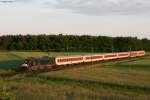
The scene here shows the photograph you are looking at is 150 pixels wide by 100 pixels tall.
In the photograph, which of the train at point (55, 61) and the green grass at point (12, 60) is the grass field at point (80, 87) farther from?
the green grass at point (12, 60)

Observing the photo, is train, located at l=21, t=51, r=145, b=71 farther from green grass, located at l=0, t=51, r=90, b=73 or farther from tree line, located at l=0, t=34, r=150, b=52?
tree line, located at l=0, t=34, r=150, b=52

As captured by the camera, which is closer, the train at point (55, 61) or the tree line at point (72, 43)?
the train at point (55, 61)

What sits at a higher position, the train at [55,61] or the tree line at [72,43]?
the tree line at [72,43]

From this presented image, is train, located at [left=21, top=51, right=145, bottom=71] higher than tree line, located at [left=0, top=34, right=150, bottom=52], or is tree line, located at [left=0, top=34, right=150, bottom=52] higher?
tree line, located at [left=0, top=34, right=150, bottom=52]

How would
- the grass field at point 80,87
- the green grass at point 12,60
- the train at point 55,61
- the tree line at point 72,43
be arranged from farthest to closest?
the tree line at point 72,43
the green grass at point 12,60
the train at point 55,61
the grass field at point 80,87

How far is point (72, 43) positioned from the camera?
16488cm

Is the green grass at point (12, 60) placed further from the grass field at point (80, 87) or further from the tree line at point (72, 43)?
the tree line at point (72, 43)

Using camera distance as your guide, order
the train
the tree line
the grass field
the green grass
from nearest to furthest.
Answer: the grass field → the train → the green grass → the tree line

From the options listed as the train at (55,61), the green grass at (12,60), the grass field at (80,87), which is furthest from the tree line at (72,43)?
the grass field at (80,87)

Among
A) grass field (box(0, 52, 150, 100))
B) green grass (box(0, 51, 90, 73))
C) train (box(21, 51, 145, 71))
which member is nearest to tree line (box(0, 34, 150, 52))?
green grass (box(0, 51, 90, 73))

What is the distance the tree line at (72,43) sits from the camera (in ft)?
497

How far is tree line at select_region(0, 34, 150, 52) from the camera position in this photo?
15150cm

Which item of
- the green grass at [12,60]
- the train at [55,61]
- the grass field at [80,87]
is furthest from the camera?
the green grass at [12,60]

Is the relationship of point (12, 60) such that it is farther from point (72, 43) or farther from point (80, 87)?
point (72, 43)
